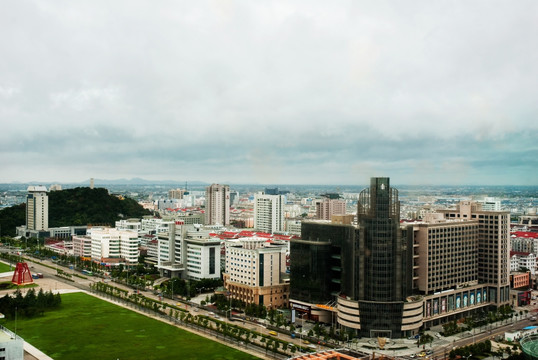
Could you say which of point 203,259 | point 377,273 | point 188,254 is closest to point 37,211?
point 188,254

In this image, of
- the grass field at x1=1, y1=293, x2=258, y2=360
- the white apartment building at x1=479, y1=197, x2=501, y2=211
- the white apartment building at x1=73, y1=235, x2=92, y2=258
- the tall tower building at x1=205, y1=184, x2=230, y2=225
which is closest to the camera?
the grass field at x1=1, y1=293, x2=258, y2=360

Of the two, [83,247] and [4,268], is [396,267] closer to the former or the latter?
[4,268]

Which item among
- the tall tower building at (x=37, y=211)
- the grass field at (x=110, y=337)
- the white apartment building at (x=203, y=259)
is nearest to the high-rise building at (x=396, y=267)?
the grass field at (x=110, y=337)

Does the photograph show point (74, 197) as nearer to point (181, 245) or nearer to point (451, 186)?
point (181, 245)

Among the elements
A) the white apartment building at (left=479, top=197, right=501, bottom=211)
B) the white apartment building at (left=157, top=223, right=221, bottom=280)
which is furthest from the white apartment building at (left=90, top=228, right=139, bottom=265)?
the white apartment building at (left=479, top=197, right=501, bottom=211)

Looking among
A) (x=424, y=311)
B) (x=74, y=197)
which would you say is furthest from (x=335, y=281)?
(x=74, y=197)

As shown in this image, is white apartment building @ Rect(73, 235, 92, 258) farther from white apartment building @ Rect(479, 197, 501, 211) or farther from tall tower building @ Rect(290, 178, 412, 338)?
white apartment building @ Rect(479, 197, 501, 211)
